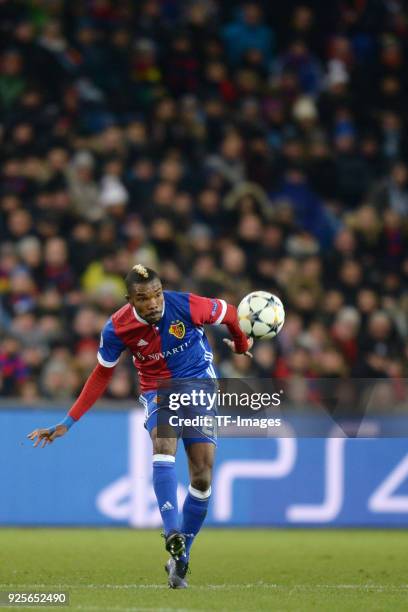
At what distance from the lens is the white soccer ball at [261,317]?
878 cm

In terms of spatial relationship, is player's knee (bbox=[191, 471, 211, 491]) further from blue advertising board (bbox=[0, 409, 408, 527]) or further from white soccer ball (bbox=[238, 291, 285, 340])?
blue advertising board (bbox=[0, 409, 408, 527])

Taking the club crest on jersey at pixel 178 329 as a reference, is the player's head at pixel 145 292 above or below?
above

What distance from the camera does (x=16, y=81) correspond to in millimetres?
15742

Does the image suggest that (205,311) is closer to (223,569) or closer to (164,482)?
(164,482)

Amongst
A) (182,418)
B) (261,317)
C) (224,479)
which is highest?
(261,317)

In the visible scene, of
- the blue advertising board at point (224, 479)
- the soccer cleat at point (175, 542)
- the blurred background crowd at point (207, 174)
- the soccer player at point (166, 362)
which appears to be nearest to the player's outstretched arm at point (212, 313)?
the soccer player at point (166, 362)

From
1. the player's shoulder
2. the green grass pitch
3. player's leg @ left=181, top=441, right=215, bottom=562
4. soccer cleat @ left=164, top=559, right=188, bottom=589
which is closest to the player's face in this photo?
the player's shoulder

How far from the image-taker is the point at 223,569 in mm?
9516

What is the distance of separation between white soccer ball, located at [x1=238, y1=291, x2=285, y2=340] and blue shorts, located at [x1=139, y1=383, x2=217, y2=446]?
672 millimetres

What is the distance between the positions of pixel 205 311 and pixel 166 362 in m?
0.38

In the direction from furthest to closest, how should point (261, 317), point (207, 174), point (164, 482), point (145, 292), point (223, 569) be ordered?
point (207, 174) < point (223, 569) < point (261, 317) < point (164, 482) < point (145, 292)

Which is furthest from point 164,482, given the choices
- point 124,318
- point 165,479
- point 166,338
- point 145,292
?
point 145,292

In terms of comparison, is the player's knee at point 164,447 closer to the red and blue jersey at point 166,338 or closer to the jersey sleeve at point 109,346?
the red and blue jersey at point 166,338

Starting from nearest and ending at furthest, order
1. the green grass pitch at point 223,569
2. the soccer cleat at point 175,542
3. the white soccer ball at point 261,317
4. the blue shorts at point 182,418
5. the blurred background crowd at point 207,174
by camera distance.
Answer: the green grass pitch at point 223,569 → the soccer cleat at point 175,542 → the blue shorts at point 182,418 → the white soccer ball at point 261,317 → the blurred background crowd at point 207,174
